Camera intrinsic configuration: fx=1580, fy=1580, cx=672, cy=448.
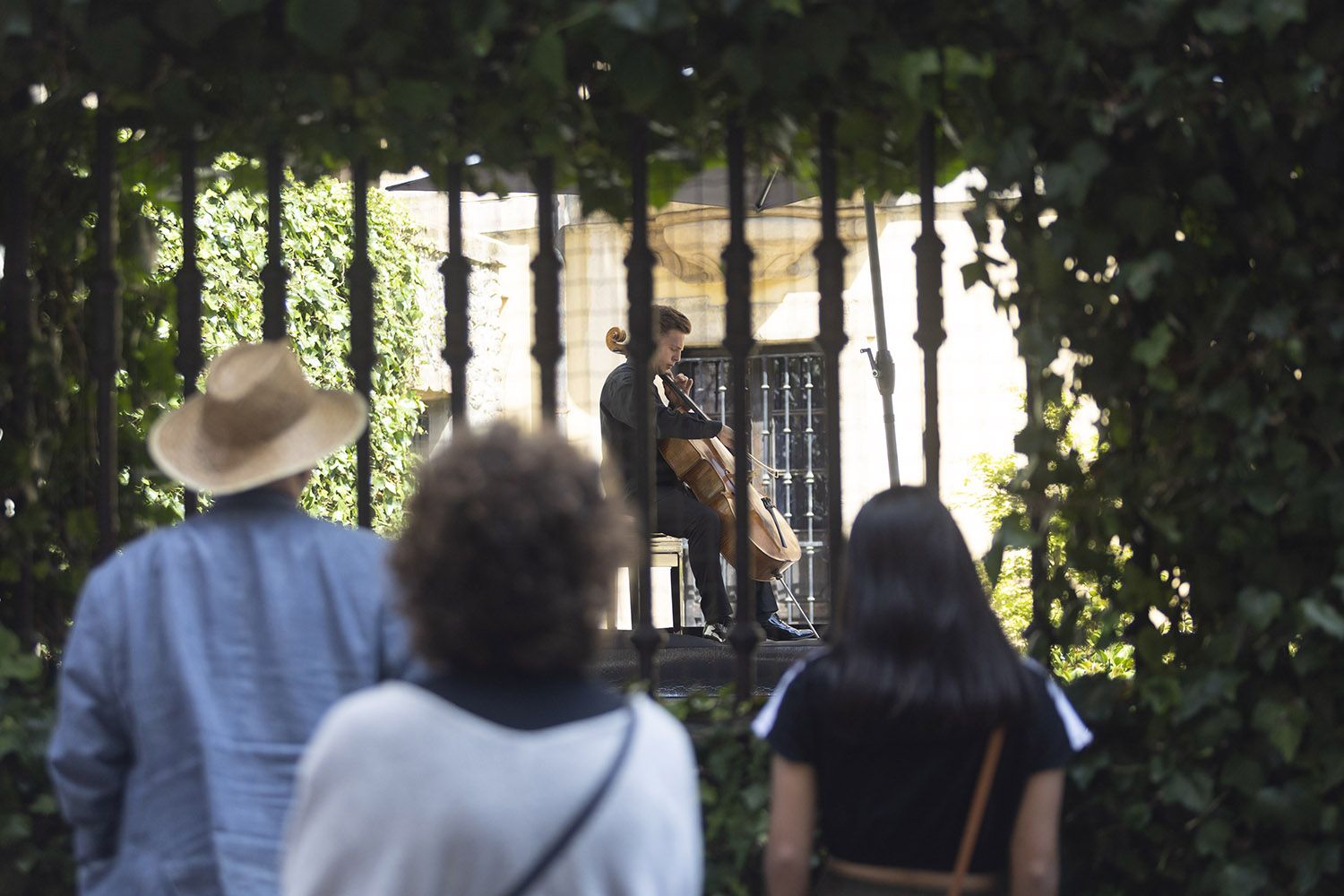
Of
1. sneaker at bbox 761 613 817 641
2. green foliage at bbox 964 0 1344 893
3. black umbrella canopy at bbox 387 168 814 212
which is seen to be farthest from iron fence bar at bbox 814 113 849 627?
sneaker at bbox 761 613 817 641

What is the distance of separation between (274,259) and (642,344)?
0.72 meters

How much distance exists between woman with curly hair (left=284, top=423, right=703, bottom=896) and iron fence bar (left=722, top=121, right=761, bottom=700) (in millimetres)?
1294

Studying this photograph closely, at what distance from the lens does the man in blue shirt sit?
2068 millimetres

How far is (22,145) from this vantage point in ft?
9.71

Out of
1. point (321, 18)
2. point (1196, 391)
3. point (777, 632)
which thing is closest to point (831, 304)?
point (1196, 391)

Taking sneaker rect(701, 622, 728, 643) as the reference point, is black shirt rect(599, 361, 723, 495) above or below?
above

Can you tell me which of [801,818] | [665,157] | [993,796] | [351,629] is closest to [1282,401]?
[993,796]

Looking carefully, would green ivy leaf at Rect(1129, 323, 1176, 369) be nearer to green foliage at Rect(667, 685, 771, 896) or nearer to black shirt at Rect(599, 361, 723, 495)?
green foliage at Rect(667, 685, 771, 896)

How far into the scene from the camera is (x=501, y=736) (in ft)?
4.50

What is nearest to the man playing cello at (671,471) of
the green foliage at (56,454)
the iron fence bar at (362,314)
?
the green foliage at (56,454)

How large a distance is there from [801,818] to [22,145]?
1.96 metres

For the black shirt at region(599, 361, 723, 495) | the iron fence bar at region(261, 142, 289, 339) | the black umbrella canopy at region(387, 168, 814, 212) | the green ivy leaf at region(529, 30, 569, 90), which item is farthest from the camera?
the black shirt at region(599, 361, 723, 495)

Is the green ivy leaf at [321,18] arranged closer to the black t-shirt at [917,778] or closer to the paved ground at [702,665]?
the black t-shirt at [917,778]

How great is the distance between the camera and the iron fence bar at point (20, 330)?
299cm
